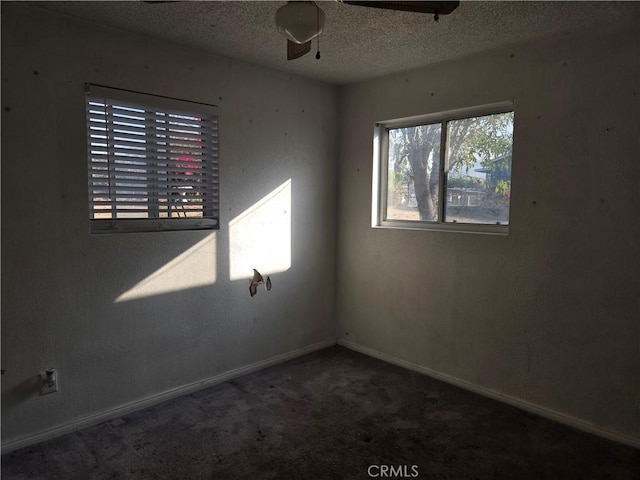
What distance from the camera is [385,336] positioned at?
362 cm

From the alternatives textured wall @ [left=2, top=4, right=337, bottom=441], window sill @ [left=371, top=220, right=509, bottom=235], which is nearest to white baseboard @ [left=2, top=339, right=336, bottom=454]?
textured wall @ [left=2, top=4, right=337, bottom=441]

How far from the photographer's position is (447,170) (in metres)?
3.22

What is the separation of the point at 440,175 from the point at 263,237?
141cm

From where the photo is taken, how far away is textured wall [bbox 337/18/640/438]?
2.39 metres

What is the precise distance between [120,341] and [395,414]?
1.75 m

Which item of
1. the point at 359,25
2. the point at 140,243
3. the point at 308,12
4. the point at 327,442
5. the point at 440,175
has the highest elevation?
the point at 359,25

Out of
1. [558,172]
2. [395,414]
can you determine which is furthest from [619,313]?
[395,414]

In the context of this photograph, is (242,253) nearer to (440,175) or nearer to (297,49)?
(440,175)

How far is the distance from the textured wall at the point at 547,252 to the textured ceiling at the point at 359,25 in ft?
0.69

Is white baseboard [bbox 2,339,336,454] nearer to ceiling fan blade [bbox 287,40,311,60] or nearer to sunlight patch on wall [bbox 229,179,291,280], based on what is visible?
sunlight patch on wall [bbox 229,179,291,280]

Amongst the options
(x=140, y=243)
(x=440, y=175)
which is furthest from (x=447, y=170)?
(x=140, y=243)

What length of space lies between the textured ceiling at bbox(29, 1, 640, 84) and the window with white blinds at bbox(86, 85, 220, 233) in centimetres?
41

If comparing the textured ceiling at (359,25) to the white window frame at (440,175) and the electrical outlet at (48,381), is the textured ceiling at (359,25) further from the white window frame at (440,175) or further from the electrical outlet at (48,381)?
the electrical outlet at (48,381)

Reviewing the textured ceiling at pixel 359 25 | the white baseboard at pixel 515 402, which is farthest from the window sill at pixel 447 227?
the textured ceiling at pixel 359 25
